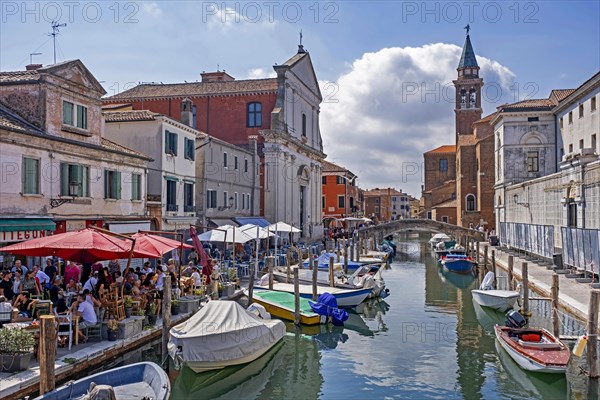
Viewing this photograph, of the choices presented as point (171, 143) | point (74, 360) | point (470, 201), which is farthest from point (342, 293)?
point (470, 201)

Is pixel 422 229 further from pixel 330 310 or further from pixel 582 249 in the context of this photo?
pixel 330 310

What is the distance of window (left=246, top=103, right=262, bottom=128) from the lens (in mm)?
42812

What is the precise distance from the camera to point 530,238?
3284 cm

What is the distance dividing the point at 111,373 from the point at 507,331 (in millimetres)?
10006

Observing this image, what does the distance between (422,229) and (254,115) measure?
1904cm

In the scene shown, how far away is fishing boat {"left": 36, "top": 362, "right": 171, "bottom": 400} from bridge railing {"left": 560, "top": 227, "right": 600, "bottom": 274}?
54.8ft

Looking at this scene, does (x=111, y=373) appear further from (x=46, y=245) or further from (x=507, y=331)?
(x=507, y=331)

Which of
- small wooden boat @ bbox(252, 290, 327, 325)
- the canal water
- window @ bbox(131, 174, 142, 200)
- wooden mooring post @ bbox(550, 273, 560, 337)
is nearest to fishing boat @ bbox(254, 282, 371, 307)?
the canal water

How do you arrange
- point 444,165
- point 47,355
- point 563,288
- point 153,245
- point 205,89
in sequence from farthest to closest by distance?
1. point 444,165
2. point 205,89
3. point 563,288
4. point 153,245
5. point 47,355

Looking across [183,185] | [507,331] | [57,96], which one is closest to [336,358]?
[507,331]

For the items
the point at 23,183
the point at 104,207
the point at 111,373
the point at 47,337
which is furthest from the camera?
the point at 104,207

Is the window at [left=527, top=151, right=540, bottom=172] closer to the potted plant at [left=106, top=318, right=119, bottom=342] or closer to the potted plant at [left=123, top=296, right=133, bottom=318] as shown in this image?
the potted plant at [left=123, top=296, right=133, bottom=318]

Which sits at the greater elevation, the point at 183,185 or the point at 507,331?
the point at 183,185

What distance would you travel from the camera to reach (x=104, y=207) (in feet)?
73.9
